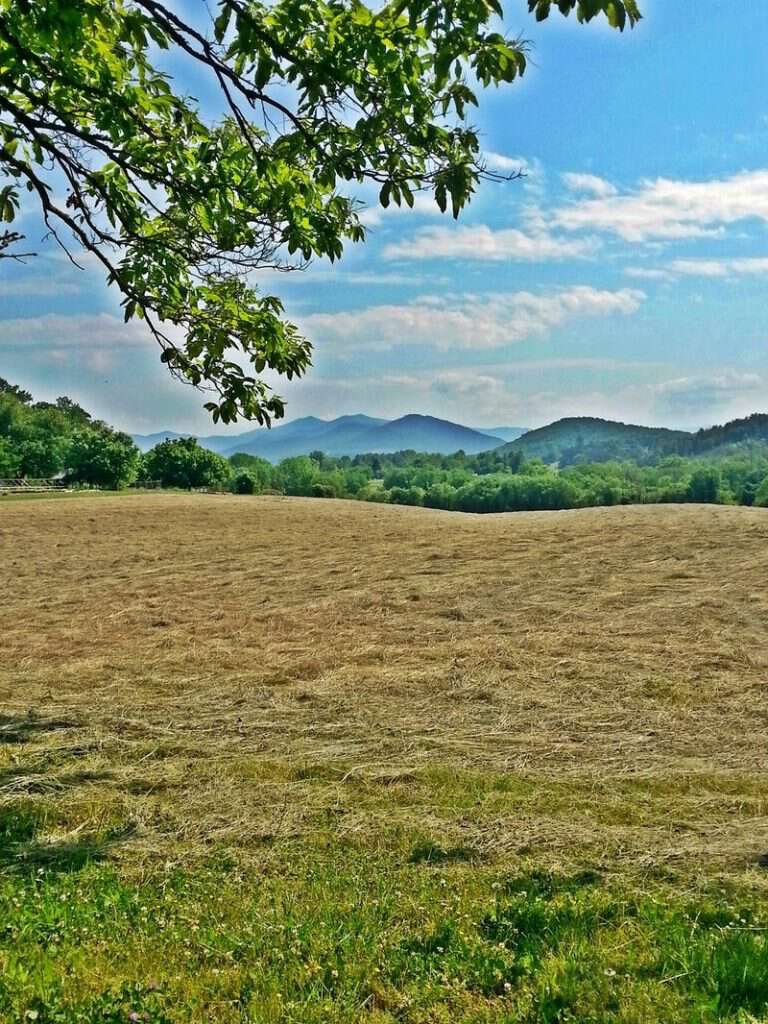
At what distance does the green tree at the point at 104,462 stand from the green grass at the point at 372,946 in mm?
84438

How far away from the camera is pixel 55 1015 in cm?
337

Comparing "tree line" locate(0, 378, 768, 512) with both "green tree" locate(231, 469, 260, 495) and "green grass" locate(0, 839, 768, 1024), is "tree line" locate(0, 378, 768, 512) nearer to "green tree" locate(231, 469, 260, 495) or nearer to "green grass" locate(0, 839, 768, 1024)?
"green tree" locate(231, 469, 260, 495)

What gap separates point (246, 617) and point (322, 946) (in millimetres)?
10824

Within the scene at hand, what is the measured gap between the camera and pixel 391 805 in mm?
6320

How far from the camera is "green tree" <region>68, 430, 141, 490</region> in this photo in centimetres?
8631

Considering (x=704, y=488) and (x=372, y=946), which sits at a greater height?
(x=704, y=488)

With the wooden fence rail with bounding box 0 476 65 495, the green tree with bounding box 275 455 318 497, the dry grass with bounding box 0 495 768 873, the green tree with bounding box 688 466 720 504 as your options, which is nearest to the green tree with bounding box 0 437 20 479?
the wooden fence rail with bounding box 0 476 65 495

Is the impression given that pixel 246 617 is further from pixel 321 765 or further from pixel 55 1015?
pixel 55 1015

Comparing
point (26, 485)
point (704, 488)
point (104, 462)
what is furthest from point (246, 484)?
point (704, 488)

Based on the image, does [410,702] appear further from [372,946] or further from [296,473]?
[296,473]

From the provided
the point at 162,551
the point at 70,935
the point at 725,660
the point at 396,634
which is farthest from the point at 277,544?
the point at 70,935

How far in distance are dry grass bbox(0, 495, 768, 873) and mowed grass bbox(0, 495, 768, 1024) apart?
43 mm

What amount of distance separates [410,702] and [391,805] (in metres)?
3.03

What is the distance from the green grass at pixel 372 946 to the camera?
347 centimetres
